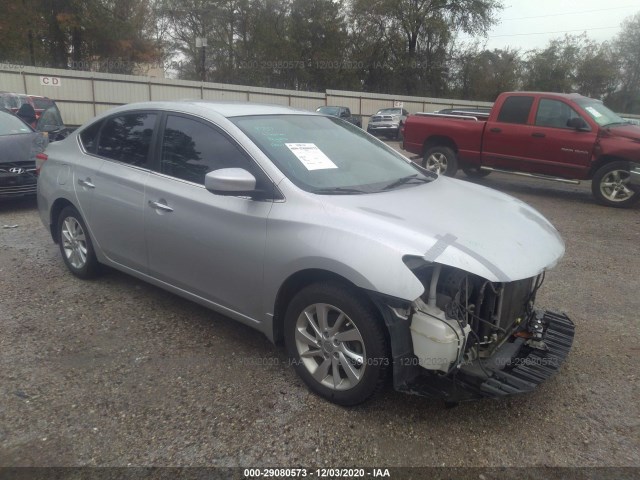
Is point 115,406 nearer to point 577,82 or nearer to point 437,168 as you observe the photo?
point 437,168

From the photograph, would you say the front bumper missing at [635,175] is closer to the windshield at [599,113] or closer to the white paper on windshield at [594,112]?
the windshield at [599,113]

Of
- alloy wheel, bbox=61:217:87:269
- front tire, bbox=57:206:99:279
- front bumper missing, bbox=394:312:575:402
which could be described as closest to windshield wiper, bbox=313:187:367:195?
front bumper missing, bbox=394:312:575:402

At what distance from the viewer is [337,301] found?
2.77 meters

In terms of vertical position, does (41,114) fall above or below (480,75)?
below

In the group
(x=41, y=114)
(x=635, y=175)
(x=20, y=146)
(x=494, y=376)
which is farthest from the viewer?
(x=41, y=114)

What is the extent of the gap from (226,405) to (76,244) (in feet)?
8.49

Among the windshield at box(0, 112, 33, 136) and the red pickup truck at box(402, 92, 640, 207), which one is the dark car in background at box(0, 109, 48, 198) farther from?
the red pickup truck at box(402, 92, 640, 207)

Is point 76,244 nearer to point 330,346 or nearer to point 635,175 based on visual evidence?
point 330,346

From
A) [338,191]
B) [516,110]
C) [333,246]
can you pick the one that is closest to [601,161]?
[516,110]

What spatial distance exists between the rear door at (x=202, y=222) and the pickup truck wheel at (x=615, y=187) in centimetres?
786

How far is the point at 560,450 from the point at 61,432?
258 cm

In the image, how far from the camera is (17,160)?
7328 mm

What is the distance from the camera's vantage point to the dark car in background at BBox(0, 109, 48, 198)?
719 cm

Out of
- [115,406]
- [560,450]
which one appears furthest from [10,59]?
[560,450]
